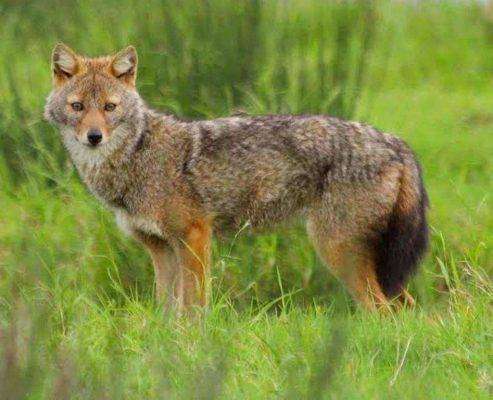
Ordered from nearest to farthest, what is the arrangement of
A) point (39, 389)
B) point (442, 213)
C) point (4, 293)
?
point (39, 389) → point (4, 293) → point (442, 213)

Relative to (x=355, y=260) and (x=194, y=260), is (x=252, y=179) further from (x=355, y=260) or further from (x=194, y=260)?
(x=355, y=260)

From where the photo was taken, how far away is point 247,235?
7109mm

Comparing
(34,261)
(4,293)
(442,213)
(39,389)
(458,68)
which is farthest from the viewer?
(458,68)

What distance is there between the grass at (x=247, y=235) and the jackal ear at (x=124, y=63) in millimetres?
768

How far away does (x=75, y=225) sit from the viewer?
736 cm

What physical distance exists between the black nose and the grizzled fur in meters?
0.05

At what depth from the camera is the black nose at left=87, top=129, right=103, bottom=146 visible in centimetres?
637

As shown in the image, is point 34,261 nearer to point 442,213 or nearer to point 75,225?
point 75,225

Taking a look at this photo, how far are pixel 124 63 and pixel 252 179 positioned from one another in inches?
34.1

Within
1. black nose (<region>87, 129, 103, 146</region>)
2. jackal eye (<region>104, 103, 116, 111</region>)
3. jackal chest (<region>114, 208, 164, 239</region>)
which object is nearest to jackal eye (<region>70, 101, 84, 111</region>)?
jackal eye (<region>104, 103, 116, 111</region>)

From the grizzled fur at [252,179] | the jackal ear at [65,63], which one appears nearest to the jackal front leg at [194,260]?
the grizzled fur at [252,179]

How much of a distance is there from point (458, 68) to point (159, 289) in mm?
5478

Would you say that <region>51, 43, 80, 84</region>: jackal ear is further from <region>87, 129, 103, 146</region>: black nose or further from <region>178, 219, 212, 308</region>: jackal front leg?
<region>178, 219, 212, 308</region>: jackal front leg

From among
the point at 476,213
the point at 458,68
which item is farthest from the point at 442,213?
the point at 458,68
